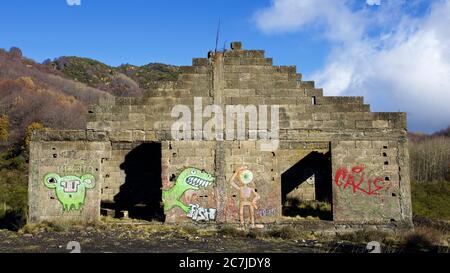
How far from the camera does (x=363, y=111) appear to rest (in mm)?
15164

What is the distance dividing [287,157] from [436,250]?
30.4 ft

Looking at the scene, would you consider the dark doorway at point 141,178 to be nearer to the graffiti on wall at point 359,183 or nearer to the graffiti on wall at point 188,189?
the graffiti on wall at point 188,189

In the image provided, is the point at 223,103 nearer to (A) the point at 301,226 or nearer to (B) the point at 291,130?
(B) the point at 291,130

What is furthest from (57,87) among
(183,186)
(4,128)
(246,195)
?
(246,195)

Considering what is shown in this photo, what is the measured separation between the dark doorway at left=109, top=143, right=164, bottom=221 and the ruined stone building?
440cm

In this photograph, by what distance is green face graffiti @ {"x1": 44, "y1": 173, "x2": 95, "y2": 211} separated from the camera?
49.5 feet

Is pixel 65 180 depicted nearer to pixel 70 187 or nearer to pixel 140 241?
pixel 70 187

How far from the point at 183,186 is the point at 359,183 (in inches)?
214

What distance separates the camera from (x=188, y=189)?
48.9 feet

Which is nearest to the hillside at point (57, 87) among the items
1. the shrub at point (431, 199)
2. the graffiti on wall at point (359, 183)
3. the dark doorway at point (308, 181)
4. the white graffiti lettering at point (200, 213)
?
the shrub at point (431, 199)

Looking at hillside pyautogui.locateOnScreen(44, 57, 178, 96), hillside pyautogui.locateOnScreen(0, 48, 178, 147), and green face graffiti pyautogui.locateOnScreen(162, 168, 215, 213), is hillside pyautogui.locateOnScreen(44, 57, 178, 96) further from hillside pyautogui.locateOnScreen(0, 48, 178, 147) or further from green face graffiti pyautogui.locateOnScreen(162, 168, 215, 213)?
green face graffiti pyautogui.locateOnScreen(162, 168, 215, 213)

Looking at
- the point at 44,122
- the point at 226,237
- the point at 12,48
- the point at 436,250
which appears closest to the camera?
the point at 436,250

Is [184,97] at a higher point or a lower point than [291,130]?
higher

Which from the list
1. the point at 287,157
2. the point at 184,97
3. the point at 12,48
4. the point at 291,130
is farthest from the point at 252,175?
the point at 12,48
